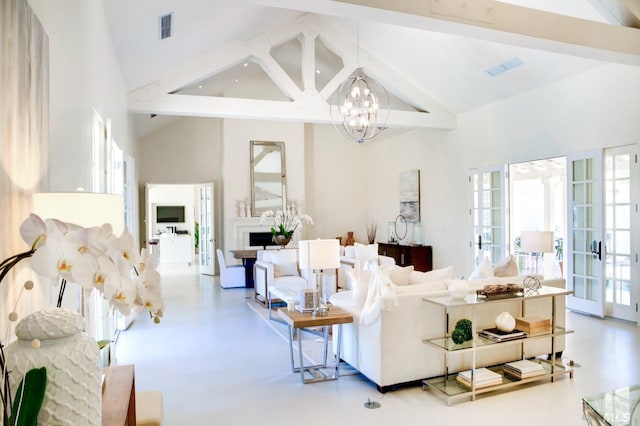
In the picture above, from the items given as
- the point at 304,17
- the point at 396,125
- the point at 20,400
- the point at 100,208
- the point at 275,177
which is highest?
Result: the point at 304,17

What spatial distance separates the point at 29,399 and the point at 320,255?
122 inches

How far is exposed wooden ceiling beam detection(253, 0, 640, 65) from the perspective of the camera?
3.48 metres

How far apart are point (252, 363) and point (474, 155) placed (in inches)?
233

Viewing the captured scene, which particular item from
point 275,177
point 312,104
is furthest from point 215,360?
point 275,177

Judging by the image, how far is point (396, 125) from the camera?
8.13 m

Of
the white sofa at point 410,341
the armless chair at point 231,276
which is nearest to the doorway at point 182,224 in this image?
the armless chair at point 231,276

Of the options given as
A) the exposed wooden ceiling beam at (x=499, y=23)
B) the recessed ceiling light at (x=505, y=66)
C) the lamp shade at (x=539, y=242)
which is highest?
the recessed ceiling light at (x=505, y=66)

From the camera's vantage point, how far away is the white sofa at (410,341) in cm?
355

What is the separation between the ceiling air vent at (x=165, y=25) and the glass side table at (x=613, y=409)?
4.95 meters

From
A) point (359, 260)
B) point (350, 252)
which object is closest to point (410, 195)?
point (350, 252)

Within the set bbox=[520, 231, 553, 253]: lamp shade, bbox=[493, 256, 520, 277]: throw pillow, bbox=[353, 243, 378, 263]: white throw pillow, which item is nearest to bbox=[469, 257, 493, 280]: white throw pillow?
bbox=[493, 256, 520, 277]: throw pillow

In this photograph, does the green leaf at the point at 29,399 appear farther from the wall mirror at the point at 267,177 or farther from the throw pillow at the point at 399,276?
the wall mirror at the point at 267,177

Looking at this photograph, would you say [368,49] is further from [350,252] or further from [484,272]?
[484,272]

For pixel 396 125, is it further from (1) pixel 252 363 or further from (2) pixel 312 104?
(1) pixel 252 363
